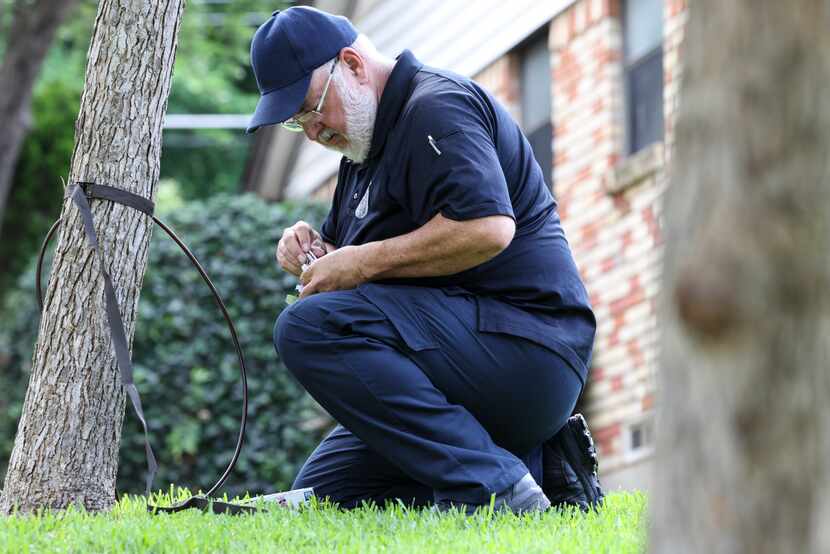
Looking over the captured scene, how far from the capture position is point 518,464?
4.53 m

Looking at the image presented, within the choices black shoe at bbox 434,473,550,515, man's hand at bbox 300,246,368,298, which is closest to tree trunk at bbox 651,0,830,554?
black shoe at bbox 434,473,550,515

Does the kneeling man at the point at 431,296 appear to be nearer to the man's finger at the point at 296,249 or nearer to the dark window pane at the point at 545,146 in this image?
the man's finger at the point at 296,249

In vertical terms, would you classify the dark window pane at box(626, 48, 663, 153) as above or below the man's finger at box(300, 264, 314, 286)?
below

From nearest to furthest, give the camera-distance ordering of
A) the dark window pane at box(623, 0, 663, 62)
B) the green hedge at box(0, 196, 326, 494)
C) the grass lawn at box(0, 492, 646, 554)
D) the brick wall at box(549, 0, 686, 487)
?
1. the grass lawn at box(0, 492, 646, 554)
2. the brick wall at box(549, 0, 686, 487)
3. the dark window pane at box(623, 0, 663, 62)
4. the green hedge at box(0, 196, 326, 494)

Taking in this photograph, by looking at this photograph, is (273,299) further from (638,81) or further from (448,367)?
(448,367)

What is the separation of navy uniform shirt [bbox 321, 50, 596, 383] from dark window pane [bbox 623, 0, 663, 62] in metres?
5.36

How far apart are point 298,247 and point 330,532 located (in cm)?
127

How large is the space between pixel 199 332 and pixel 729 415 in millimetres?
8583

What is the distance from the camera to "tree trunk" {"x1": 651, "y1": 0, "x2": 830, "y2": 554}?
7.59ft

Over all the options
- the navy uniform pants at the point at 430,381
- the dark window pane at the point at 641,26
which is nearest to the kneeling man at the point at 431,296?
the navy uniform pants at the point at 430,381

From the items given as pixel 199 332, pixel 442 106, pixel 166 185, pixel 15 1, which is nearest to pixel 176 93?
pixel 166 185

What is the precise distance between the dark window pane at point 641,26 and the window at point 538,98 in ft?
3.64

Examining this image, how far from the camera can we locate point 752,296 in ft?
7.64

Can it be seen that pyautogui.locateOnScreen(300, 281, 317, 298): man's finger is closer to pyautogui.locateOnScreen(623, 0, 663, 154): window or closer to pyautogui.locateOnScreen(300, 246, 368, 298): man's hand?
pyautogui.locateOnScreen(300, 246, 368, 298): man's hand
